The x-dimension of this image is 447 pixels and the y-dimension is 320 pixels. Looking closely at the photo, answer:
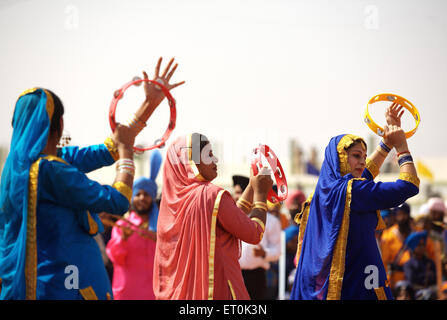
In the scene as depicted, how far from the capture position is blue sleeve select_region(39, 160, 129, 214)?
3764 millimetres

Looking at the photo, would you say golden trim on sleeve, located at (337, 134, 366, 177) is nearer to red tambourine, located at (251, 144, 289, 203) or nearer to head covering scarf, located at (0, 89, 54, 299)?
red tambourine, located at (251, 144, 289, 203)

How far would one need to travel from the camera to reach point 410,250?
9.73 metres

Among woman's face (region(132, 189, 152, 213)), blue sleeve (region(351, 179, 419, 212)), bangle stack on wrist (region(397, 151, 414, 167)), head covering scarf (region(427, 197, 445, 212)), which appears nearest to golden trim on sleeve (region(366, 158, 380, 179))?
bangle stack on wrist (region(397, 151, 414, 167))

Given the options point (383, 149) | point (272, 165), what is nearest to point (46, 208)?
point (272, 165)

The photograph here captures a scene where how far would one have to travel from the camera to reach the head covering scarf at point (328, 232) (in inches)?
197

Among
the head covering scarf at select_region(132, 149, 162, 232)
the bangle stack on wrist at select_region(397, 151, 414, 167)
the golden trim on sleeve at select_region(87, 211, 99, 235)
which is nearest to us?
the golden trim on sleeve at select_region(87, 211, 99, 235)

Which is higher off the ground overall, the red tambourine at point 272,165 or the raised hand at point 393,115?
the raised hand at point 393,115

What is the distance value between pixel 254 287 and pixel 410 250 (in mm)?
2824

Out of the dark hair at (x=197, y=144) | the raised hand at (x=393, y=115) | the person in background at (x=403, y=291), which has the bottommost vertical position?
the person in background at (x=403, y=291)

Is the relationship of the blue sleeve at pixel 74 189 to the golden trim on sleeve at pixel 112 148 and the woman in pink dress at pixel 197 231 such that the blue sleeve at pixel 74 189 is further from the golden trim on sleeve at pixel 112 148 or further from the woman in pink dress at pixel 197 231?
the woman in pink dress at pixel 197 231

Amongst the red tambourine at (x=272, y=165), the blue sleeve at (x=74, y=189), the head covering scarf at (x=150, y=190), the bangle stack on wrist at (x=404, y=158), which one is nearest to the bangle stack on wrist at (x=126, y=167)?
the blue sleeve at (x=74, y=189)

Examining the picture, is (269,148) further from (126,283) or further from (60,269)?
(126,283)

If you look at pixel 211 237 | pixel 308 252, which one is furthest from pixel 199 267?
pixel 308 252

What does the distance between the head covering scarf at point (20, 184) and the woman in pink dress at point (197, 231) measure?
1169 mm
